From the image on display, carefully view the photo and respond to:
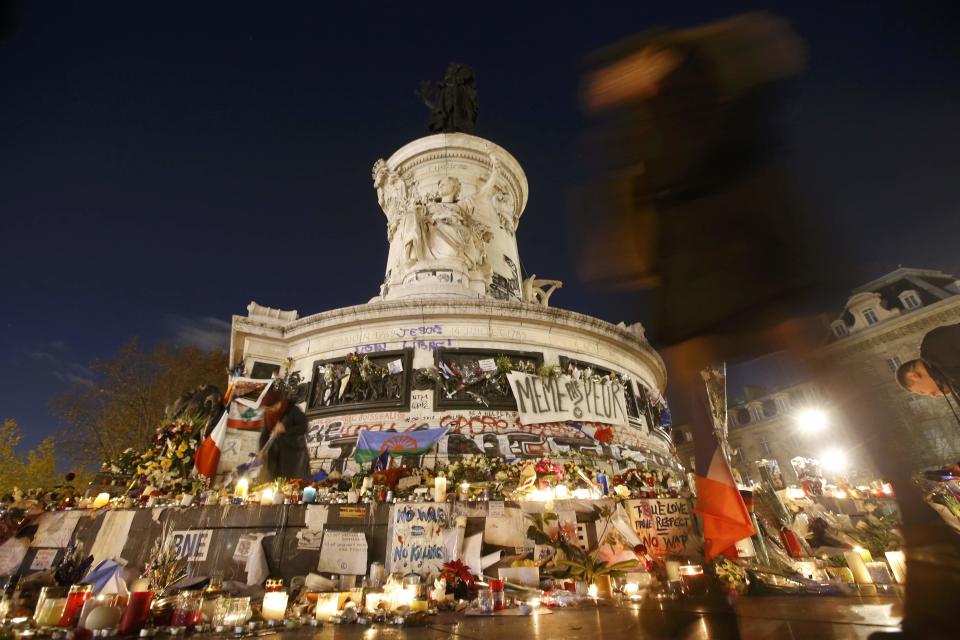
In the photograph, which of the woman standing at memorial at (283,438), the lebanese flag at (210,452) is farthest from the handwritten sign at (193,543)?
the lebanese flag at (210,452)

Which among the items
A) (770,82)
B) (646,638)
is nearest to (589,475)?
(646,638)

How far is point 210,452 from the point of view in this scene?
1034 cm

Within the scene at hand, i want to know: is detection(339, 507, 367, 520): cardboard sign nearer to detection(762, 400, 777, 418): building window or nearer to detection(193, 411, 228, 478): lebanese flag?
detection(193, 411, 228, 478): lebanese flag

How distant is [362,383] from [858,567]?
1027 centimetres

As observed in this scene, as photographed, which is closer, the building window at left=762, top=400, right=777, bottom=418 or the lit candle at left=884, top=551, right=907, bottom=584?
the lit candle at left=884, top=551, right=907, bottom=584

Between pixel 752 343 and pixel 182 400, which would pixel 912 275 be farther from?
pixel 182 400

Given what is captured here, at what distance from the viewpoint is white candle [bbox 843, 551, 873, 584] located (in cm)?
527

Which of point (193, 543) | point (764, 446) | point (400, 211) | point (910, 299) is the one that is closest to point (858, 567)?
point (193, 543)

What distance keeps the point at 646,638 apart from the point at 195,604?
162 inches

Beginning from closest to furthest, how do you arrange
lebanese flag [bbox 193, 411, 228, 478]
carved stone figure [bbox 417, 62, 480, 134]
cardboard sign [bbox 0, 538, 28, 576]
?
cardboard sign [bbox 0, 538, 28, 576]
lebanese flag [bbox 193, 411, 228, 478]
carved stone figure [bbox 417, 62, 480, 134]

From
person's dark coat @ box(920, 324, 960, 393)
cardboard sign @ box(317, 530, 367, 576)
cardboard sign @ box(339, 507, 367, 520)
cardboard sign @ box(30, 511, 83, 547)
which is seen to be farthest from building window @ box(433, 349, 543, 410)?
person's dark coat @ box(920, 324, 960, 393)

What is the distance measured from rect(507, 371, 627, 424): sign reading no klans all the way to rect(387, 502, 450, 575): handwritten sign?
4987 mm

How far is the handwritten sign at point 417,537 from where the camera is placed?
6117 millimetres

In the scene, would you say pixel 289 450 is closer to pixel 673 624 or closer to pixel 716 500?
pixel 716 500
